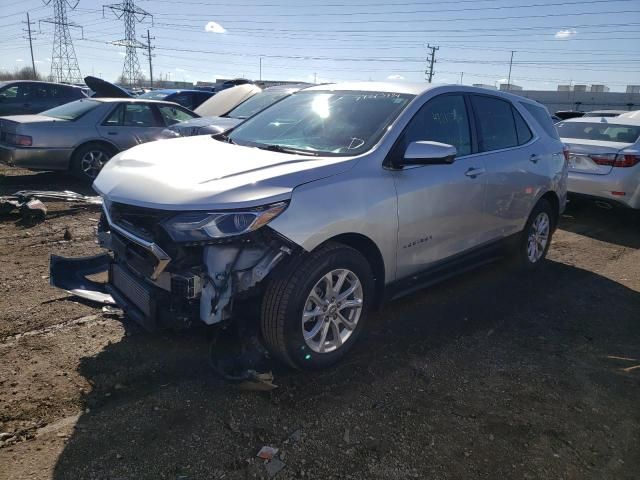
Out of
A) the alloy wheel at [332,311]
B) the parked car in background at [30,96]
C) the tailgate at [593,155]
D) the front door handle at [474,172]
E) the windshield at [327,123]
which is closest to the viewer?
the alloy wheel at [332,311]

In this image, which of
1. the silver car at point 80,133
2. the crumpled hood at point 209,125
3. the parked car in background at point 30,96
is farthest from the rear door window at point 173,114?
the parked car in background at point 30,96

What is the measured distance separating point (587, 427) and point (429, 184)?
1850mm

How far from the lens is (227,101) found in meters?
10.5

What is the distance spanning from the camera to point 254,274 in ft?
9.19

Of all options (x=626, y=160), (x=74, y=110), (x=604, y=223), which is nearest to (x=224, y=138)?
(x=74, y=110)

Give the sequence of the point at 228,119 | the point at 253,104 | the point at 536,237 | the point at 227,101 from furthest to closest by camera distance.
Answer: the point at 227,101
the point at 253,104
the point at 228,119
the point at 536,237

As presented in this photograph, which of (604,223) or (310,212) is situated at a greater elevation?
(310,212)

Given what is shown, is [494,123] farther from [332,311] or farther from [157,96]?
[157,96]

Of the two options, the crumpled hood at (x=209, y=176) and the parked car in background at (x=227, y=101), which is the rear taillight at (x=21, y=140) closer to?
the parked car in background at (x=227, y=101)

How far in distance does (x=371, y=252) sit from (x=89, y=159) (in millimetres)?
6790

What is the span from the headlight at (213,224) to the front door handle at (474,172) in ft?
6.69

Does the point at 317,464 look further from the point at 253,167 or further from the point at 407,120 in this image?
the point at 407,120

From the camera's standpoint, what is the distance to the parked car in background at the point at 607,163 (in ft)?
23.8

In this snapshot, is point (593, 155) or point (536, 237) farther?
point (593, 155)
